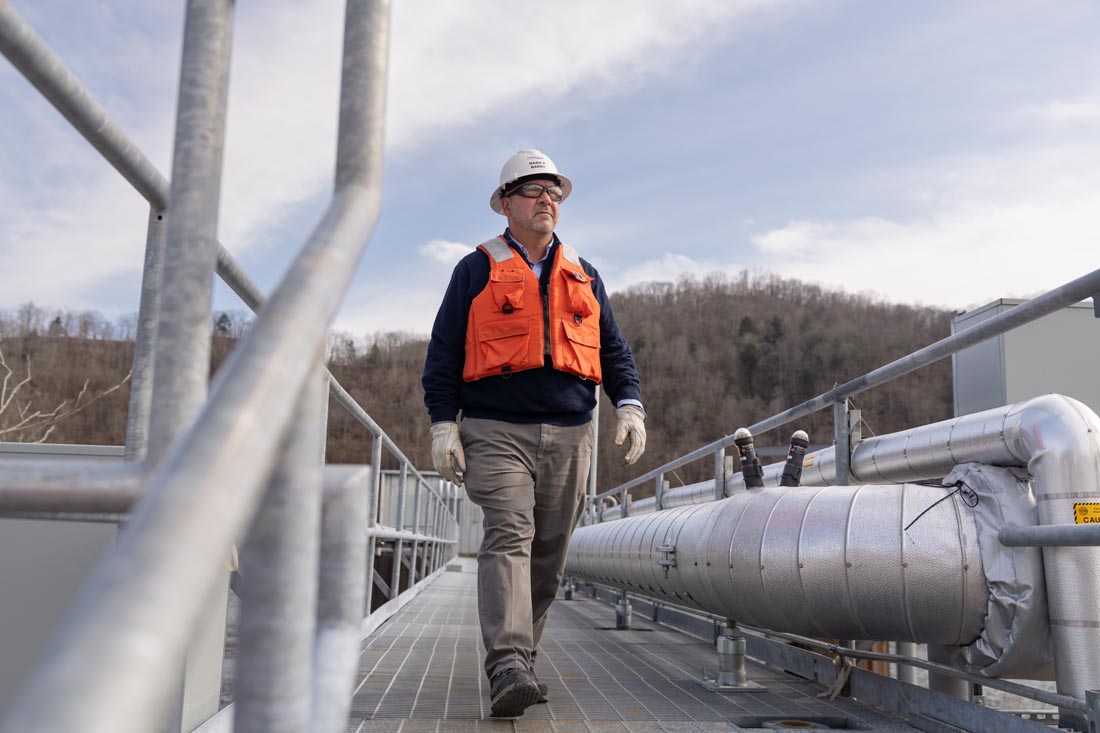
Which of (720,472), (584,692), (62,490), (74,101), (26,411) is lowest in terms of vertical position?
(584,692)

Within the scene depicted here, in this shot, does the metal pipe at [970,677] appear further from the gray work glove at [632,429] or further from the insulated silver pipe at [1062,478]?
the gray work glove at [632,429]

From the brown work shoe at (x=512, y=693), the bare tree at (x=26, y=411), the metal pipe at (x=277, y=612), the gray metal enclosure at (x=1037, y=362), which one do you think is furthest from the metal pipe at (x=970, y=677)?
the bare tree at (x=26, y=411)

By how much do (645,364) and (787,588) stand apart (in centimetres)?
7007

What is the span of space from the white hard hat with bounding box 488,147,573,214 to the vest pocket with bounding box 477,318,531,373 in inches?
22.5

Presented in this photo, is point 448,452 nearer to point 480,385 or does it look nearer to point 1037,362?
point 480,385

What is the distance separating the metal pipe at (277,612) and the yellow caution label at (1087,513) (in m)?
2.42

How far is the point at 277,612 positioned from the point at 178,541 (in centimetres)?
23

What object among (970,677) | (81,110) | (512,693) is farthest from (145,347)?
(970,677)

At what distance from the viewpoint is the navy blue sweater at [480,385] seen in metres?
3.29

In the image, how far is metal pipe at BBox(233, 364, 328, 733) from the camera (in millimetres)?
632

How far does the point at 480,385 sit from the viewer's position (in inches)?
131

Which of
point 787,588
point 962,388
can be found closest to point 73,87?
point 787,588

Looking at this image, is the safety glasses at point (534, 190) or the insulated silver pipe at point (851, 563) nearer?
the insulated silver pipe at point (851, 563)

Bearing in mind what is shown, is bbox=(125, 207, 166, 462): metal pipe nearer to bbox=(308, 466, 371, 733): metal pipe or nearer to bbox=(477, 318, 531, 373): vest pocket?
bbox=(308, 466, 371, 733): metal pipe
